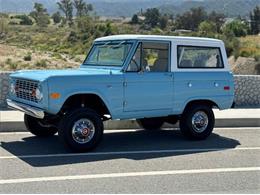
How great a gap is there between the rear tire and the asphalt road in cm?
57

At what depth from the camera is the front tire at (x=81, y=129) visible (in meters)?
8.46

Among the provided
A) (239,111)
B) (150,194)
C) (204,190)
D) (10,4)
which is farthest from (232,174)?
(10,4)

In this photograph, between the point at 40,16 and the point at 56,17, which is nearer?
the point at 40,16

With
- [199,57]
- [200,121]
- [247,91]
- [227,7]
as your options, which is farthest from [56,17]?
[200,121]

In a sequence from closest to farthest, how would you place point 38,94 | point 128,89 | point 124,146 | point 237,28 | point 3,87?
1. point 38,94
2. point 128,89
3. point 124,146
4. point 3,87
5. point 237,28

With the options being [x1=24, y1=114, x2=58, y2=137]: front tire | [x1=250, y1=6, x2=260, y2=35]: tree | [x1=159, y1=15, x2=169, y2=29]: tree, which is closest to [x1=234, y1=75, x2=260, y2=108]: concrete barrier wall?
[x1=24, y1=114, x2=58, y2=137]: front tire

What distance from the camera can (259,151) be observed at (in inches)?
360

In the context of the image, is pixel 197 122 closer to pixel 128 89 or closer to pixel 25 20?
pixel 128 89

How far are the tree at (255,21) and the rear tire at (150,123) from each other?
66.9 metres

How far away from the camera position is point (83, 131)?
864 centimetres

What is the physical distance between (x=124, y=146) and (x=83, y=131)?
105cm

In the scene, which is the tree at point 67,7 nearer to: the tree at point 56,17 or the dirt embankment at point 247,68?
the tree at point 56,17

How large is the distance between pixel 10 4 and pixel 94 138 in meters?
39.4

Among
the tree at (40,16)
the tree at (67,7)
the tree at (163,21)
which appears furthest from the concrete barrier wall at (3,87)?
the tree at (67,7)
